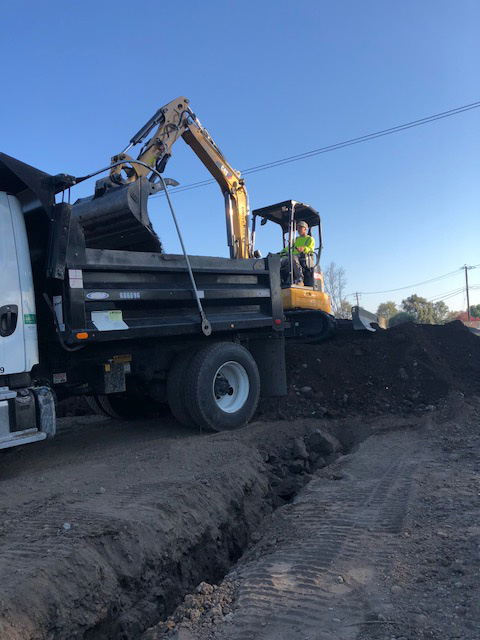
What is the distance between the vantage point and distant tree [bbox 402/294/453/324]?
42.1 m

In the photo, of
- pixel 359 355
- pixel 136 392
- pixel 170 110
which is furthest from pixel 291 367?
pixel 170 110

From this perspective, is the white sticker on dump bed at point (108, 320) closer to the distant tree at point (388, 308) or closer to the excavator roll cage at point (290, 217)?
the excavator roll cage at point (290, 217)

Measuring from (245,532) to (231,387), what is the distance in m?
2.65

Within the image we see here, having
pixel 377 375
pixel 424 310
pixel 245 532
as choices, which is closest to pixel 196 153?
pixel 377 375

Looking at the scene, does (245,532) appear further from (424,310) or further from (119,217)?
(424,310)

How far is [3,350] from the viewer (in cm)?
498

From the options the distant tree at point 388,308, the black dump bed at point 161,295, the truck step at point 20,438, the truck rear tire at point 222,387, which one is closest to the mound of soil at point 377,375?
the truck rear tire at point 222,387

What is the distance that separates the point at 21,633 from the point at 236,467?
9.27ft

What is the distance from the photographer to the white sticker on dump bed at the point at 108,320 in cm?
563

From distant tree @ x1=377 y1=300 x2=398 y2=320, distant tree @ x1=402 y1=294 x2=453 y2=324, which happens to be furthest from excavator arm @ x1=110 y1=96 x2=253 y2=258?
distant tree @ x1=377 y1=300 x2=398 y2=320

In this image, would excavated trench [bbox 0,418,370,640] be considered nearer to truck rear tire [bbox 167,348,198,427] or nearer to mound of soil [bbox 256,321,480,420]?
truck rear tire [bbox 167,348,198,427]

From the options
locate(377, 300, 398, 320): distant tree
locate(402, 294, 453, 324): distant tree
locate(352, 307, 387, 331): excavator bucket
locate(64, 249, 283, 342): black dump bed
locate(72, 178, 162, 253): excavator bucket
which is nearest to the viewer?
locate(64, 249, 283, 342): black dump bed

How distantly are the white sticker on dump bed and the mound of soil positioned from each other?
2910 millimetres

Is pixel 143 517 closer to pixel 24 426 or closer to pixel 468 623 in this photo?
pixel 24 426
